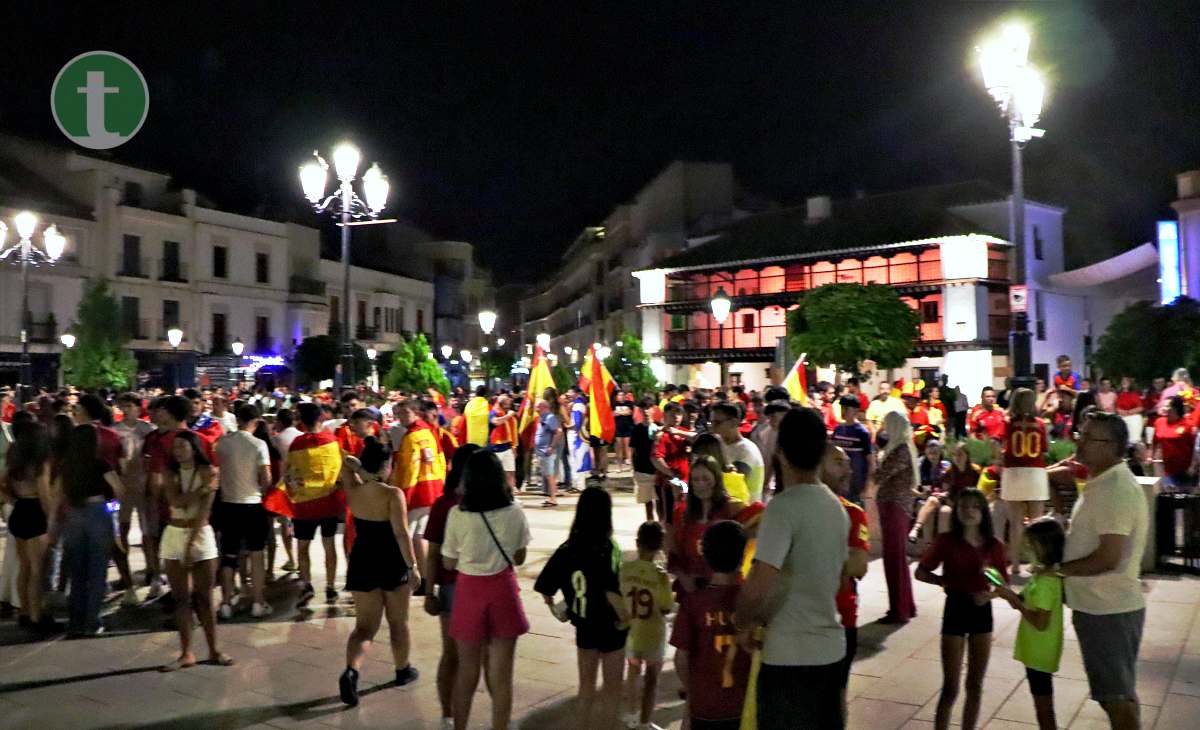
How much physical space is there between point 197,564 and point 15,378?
35323 mm

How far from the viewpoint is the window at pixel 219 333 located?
1710 inches

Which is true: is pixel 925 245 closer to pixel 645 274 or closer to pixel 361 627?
pixel 645 274

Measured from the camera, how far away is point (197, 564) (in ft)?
21.4

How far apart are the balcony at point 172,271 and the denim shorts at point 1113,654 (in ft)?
139

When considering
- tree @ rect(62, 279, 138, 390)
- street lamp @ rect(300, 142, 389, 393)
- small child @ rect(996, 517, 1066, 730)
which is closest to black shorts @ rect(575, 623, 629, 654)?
small child @ rect(996, 517, 1066, 730)

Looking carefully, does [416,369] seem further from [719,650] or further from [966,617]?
[719,650]

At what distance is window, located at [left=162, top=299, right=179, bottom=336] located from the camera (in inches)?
1642

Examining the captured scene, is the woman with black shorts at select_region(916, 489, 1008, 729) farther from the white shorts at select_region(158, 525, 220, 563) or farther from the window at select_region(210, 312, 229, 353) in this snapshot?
the window at select_region(210, 312, 229, 353)

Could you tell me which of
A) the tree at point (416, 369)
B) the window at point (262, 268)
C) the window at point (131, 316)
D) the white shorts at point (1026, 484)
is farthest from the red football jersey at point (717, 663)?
the window at point (262, 268)

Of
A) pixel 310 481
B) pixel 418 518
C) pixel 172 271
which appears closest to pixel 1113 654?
pixel 418 518

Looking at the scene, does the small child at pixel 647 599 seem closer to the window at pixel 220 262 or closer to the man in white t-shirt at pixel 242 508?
the man in white t-shirt at pixel 242 508

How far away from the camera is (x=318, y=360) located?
141 feet

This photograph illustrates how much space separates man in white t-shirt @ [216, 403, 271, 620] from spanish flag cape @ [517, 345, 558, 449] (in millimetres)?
7764

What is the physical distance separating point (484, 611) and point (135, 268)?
40.2 meters
